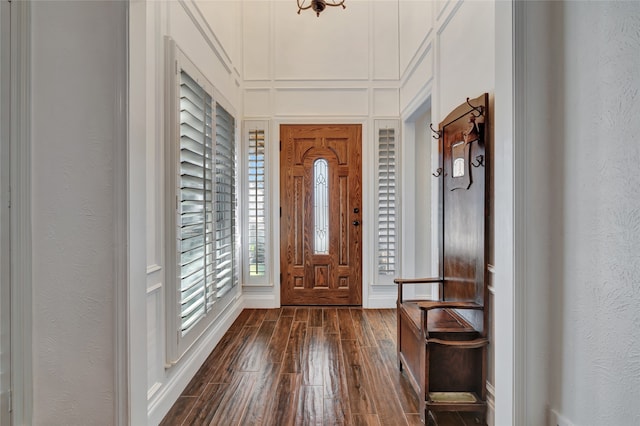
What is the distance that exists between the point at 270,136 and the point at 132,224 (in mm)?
2862

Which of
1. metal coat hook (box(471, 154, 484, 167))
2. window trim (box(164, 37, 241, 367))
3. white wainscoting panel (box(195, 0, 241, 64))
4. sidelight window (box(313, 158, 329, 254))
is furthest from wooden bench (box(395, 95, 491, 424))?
white wainscoting panel (box(195, 0, 241, 64))

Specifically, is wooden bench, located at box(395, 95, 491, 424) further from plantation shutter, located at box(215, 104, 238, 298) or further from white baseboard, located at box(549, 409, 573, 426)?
plantation shutter, located at box(215, 104, 238, 298)

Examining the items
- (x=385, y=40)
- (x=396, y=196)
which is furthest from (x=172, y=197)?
(x=385, y=40)

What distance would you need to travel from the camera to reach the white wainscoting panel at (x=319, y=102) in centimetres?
396

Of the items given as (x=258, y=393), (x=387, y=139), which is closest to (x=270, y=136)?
(x=387, y=139)

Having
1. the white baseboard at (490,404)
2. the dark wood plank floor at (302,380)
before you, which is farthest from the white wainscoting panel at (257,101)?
the white baseboard at (490,404)

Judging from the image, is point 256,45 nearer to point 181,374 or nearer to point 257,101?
point 257,101

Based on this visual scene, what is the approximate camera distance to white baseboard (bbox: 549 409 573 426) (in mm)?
1139

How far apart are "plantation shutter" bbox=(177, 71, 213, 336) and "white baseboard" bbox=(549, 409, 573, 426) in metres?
1.97

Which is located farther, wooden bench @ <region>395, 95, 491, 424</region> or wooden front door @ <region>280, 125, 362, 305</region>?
wooden front door @ <region>280, 125, 362, 305</region>

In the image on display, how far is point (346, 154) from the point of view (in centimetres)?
394
